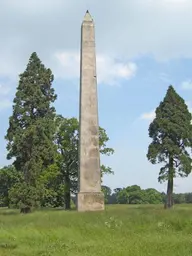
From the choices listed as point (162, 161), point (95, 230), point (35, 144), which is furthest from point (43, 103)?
point (95, 230)

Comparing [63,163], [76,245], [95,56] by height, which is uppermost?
[95,56]

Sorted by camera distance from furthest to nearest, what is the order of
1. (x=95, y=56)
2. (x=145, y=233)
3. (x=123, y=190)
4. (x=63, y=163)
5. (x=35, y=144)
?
(x=123, y=190), (x=63, y=163), (x=35, y=144), (x=95, y=56), (x=145, y=233)

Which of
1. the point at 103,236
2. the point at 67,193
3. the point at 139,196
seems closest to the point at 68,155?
the point at 67,193

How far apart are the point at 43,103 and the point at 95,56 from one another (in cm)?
1584

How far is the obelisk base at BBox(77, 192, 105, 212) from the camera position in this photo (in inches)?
800

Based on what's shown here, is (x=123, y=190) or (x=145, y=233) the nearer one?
(x=145, y=233)

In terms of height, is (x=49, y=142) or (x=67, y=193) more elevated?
(x=49, y=142)

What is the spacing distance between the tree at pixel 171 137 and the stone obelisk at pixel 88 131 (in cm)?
1895

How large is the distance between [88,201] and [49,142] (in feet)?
52.4

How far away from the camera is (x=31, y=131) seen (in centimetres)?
3481

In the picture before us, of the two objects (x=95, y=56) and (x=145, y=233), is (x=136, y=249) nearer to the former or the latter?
(x=145, y=233)

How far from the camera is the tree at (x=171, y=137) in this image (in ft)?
129

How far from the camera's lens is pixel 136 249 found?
997 cm

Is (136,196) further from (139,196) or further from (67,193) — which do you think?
(67,193)
